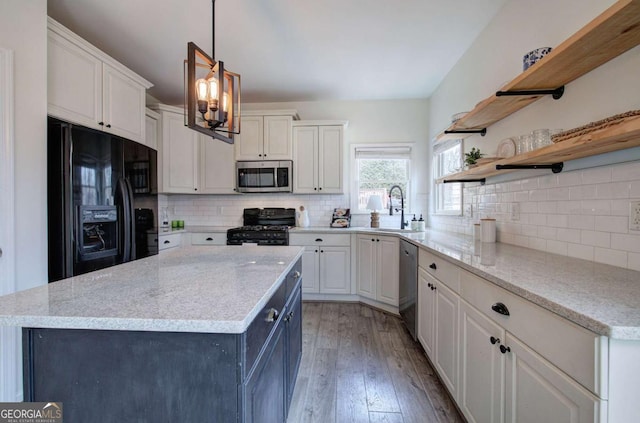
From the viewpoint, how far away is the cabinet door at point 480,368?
1115 millimetres

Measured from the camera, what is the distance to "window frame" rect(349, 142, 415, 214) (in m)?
3.83

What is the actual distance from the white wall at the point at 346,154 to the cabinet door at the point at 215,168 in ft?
0.99

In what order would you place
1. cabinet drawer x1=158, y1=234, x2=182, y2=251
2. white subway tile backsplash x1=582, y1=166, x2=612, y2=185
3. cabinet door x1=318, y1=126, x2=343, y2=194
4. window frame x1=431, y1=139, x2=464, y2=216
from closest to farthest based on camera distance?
white subway tile backsplash x1=582, y1=166, x2=612, y2=185
window frame x1=431, y1=139, x2=464, y2=216
cabinet drawer x1=158, y1=234, x2=182, y2=251
cabinet door x1=318, y1=126, x2=343, y2=194

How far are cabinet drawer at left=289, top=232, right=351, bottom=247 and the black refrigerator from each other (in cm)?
160

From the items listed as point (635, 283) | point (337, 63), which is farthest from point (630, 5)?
point (337, 63)

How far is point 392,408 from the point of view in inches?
63.2

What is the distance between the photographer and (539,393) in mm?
893

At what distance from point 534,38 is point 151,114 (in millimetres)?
3839

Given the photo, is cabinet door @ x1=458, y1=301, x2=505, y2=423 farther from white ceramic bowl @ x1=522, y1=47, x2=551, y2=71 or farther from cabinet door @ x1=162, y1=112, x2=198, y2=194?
cabinet door @ x1=162, y1=112, x2=198, y2=194

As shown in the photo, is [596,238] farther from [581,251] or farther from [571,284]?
[571,284]

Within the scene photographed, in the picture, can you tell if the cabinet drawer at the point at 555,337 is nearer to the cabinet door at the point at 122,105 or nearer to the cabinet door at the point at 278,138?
the cabinet door at the point at 278,138

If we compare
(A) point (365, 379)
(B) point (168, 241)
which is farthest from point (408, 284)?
(B) point (168, 241)

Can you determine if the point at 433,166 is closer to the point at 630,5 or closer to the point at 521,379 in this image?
the point at 630,5

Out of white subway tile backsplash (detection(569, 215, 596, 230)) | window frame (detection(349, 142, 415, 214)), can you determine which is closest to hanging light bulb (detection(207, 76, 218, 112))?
white subway tile backsplash (detection(569, 215, 596, 230))
